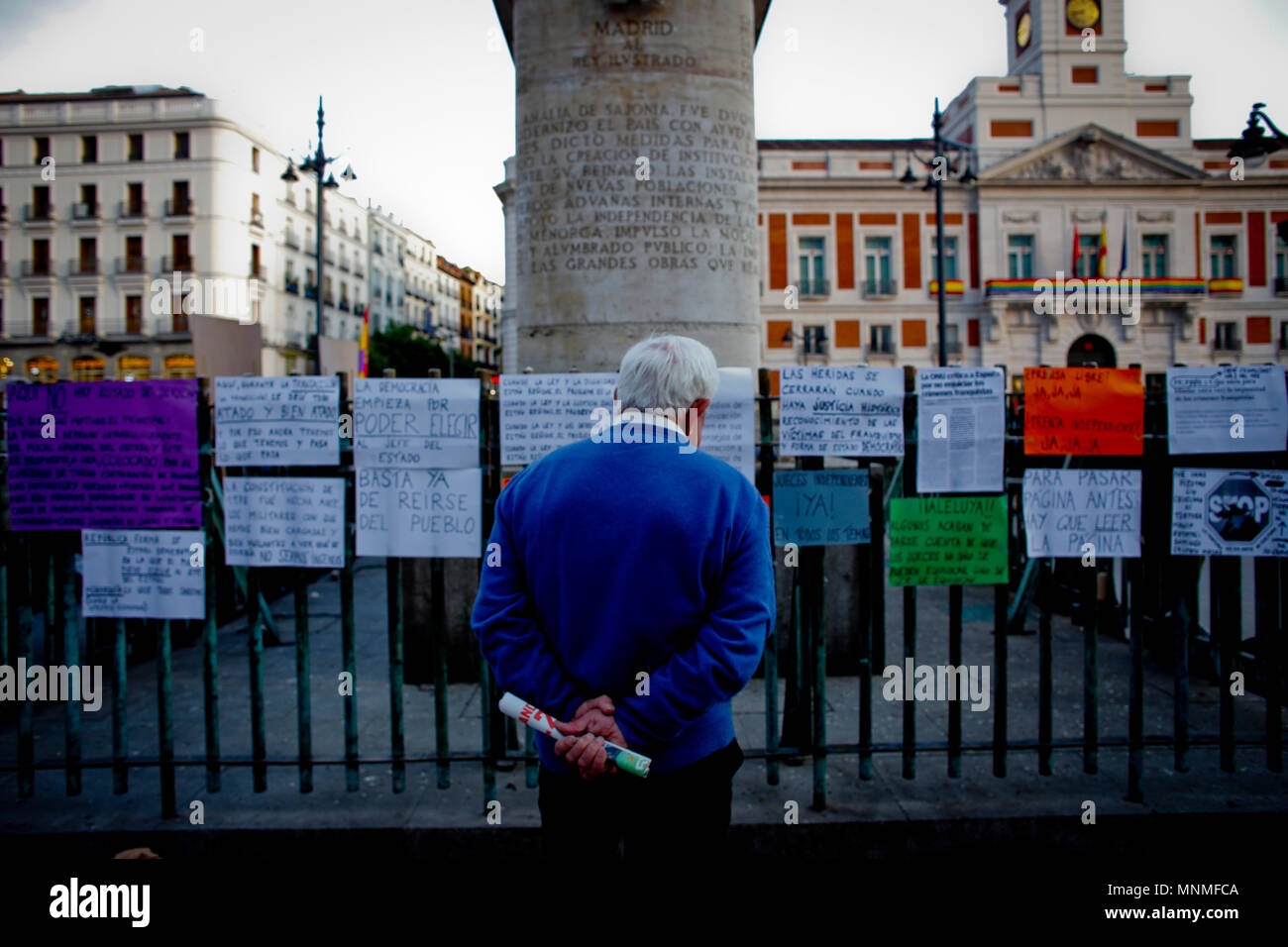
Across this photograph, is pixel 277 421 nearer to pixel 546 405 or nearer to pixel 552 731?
pixel 546 405

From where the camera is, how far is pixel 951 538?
4.00m

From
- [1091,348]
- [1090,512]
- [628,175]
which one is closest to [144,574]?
[628,175]

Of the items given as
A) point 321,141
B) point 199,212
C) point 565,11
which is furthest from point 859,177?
point 565,11

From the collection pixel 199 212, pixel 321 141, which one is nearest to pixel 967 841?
pixel 321 141

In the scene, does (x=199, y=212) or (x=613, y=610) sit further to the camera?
(x=199, y=212)

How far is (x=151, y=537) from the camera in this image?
4082 millimetres

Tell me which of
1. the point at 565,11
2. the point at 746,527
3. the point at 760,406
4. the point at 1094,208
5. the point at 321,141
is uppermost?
the point at 1094,208

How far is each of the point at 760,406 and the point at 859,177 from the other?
4351cm

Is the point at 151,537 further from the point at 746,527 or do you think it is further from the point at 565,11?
the point at 565,11

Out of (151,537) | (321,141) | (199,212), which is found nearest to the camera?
(151,537)

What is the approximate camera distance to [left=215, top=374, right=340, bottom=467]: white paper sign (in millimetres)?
3990

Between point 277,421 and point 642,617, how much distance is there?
2.53m

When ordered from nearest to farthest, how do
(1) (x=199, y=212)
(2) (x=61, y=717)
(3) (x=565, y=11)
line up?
1. (2) (x=61, y=717)
2. (3) (x=565, y=11)
3. (1) (x=199, y=212)

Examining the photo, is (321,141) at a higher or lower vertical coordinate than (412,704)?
higher
